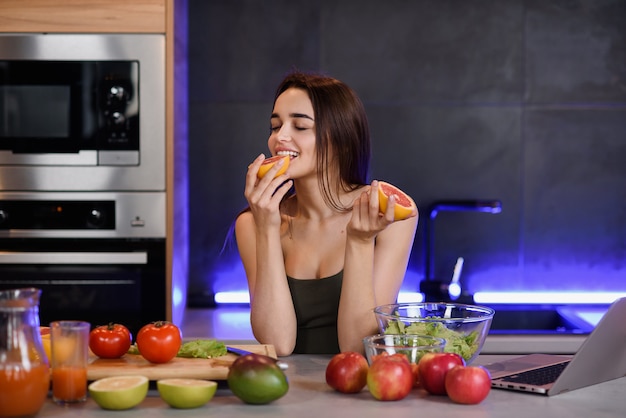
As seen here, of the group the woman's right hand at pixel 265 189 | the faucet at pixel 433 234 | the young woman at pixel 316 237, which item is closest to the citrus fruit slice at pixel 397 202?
the young woman at pixel 316 237

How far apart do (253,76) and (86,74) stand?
809 millimetres

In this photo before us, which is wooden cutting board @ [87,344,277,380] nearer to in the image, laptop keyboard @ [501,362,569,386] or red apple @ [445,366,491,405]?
red apple @ [445,366,491,405]

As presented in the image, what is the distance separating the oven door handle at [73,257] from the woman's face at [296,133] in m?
1.07

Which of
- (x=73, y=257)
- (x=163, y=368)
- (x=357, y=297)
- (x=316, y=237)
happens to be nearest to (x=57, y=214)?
(x=73, y=257)

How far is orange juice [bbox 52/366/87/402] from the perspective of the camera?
4.89 ft

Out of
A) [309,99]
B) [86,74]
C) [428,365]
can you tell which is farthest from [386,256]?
[86,74]

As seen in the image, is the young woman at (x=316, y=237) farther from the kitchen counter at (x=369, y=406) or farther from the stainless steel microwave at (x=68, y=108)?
the stainless steel microwave at (x=68, y=108)

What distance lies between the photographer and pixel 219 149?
3.81 m

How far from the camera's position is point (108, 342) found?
173 cm

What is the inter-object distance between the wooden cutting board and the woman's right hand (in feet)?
1.86

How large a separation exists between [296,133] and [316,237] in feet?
1.14

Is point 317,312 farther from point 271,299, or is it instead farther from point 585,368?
point 585,368

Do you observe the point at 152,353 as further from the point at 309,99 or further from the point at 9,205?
the point at 9,205

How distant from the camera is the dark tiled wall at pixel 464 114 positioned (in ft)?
12.4
